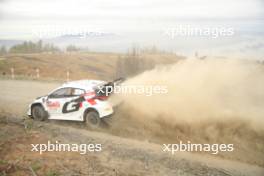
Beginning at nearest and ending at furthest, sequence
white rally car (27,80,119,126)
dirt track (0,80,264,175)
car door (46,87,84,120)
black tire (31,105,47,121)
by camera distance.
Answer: dirt track (0,80,264,175), white rally car (27,80,119,126), car door (46,87,84,120), black tire (31,105,47,121)

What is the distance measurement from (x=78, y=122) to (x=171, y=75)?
3137 mm

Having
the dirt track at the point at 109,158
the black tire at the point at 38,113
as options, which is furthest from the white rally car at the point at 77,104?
the dirt track at the point at 109,158

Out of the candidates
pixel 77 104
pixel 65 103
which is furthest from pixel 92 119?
pixel 65 103

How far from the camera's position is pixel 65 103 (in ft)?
29.2

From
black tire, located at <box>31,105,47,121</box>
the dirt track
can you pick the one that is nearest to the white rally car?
black tire, located at <box>31,105,47,121</box>

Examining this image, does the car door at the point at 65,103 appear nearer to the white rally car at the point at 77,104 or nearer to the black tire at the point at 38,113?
the white rally car at the point at 77,104

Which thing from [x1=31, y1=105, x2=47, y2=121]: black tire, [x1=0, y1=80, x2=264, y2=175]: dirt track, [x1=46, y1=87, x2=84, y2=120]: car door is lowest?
[x1=0, y1=80, x2=264, y2=175]: dirt track

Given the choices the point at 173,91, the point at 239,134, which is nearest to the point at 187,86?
the point at 173,91

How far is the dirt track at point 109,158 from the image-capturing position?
6.13 meters

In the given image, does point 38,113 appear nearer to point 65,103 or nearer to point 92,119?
point 65,103

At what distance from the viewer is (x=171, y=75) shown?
9.17 m

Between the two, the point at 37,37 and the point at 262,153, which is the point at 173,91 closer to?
the point at 262,153

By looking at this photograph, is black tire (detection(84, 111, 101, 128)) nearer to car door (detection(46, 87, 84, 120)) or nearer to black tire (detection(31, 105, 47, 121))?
car door (detection(46, 87, 84, 120))

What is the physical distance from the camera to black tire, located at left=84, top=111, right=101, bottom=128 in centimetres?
844
